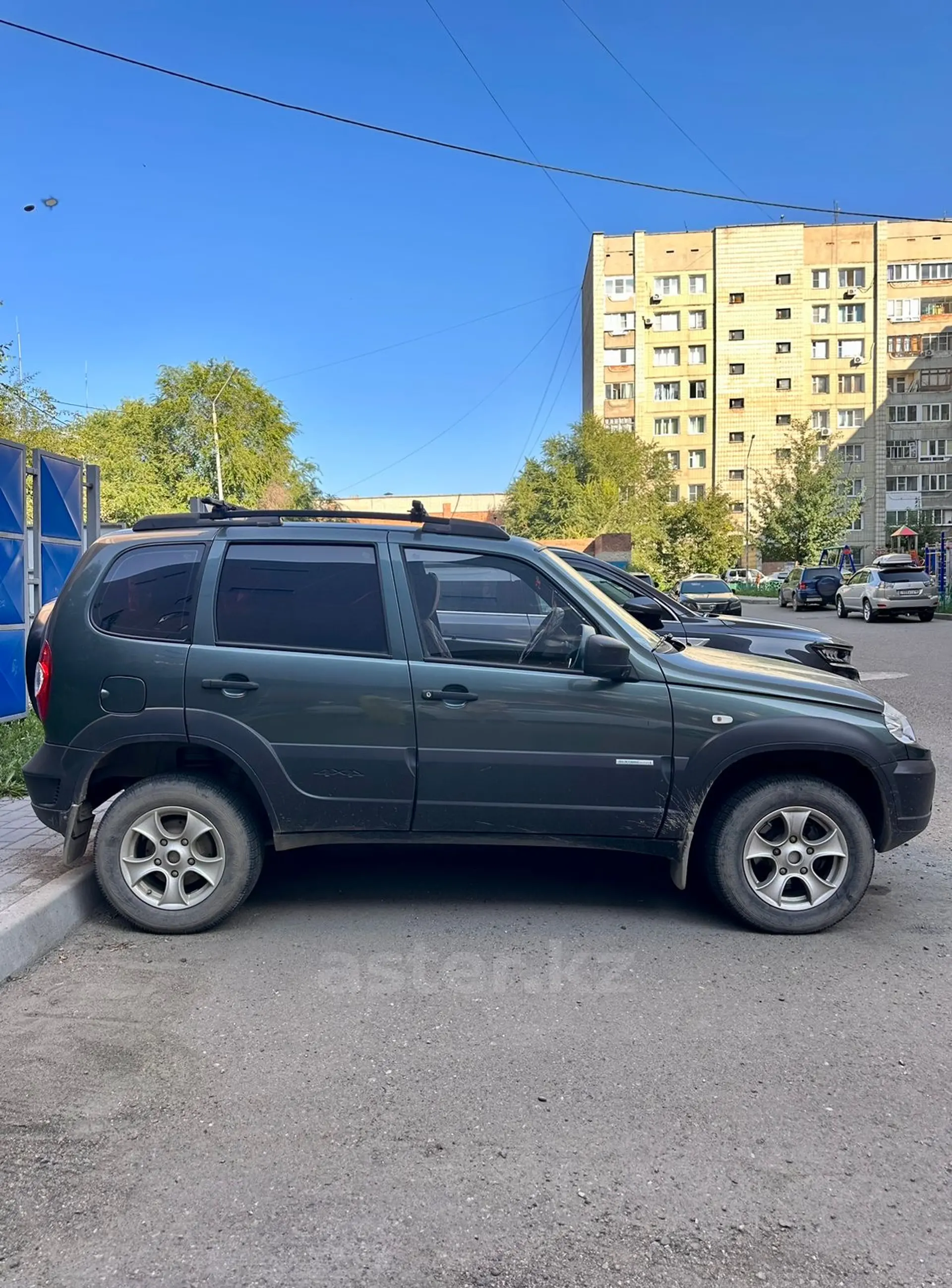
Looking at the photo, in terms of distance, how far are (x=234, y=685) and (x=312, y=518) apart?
918mm

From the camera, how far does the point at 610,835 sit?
4402 millimetres

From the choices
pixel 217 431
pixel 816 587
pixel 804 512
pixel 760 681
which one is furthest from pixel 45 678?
pixel 804 512

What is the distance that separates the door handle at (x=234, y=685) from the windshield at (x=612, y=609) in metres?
1.48

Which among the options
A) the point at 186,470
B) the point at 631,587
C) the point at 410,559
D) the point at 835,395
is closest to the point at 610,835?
the point at 410,559

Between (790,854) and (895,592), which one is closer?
(790,854)

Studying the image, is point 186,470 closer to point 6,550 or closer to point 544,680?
point 6,550

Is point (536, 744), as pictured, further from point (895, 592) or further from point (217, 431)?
point (217, 431)

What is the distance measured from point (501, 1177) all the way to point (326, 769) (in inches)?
81.7

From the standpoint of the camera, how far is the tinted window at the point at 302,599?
4.49 m

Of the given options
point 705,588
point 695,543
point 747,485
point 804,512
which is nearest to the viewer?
point 705,588

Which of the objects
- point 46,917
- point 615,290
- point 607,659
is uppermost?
point 615,290

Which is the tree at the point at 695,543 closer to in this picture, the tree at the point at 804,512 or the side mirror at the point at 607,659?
the tree at the point at 804,512

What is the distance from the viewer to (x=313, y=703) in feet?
14.4

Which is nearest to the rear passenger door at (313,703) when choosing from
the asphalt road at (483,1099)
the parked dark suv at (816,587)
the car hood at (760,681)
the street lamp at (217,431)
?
the asphalt road at (483,1099)
